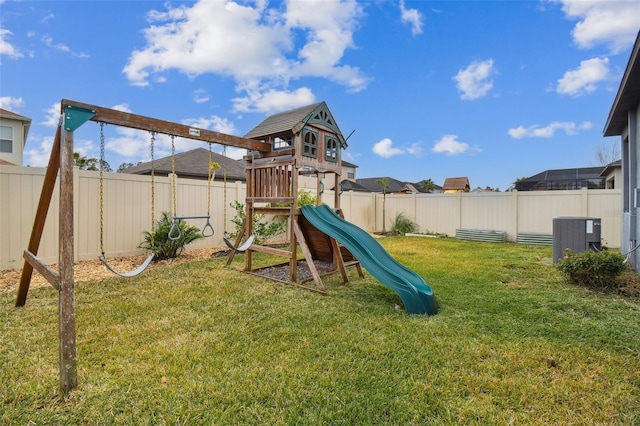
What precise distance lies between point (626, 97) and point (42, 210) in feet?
26.3

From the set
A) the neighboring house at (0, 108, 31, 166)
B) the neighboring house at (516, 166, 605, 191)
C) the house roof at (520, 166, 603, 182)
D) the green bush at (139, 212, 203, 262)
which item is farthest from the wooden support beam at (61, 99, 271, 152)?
the house roof at (520, 166, 603, 182)

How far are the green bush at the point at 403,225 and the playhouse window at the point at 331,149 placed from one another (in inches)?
275

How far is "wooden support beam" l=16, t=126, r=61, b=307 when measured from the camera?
8.68 feet

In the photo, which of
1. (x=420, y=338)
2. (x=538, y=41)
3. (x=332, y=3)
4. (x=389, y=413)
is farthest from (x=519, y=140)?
(x=389, y=413)

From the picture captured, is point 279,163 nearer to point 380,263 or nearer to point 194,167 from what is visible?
point 380,263

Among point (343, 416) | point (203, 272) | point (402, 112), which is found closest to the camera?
point (343, 416)

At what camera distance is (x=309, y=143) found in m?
4.97

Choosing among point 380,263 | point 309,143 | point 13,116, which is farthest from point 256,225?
point 13,116

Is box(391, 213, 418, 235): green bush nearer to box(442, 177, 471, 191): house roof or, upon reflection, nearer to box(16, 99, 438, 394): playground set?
box(16, 99, 438, 394): playground set

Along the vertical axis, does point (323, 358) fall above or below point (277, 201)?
below

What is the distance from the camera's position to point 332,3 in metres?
6.29

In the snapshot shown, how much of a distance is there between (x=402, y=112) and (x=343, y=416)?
1279 centimetres

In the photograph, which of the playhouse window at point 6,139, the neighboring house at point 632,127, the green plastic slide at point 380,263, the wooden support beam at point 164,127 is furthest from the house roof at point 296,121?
the playhouse window at point 6,139

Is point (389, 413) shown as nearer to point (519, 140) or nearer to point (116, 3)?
point (116, 3)
